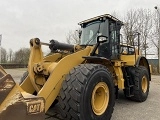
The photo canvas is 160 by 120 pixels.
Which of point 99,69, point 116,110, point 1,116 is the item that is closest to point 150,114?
point 116,110

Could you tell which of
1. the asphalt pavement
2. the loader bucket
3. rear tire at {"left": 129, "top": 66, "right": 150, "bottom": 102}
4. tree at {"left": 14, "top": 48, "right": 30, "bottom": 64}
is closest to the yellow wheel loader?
the loader bucket

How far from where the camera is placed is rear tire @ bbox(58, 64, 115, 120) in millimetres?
3688

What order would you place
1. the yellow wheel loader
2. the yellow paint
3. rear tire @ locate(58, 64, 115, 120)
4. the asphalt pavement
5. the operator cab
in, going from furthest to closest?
the operator cab < the asphalt pavement < the yellow paint < rear tire @ locate(58, 64, 115, 120) < the yellow wheel loader

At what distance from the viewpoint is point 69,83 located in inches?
150

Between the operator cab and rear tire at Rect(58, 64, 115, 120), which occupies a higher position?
the operator cab

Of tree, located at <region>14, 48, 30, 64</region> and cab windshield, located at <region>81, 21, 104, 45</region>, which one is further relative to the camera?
tree, located at <region>14, 48, 30, 64</region>

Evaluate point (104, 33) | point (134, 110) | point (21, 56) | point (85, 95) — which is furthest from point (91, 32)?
point (21, 56)

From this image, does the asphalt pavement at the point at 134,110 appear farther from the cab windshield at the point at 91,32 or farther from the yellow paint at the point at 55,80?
the cab windshield at the point at 91,32

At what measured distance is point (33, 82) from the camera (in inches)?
172

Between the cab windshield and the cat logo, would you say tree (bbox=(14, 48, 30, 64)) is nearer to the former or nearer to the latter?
the cab windshield

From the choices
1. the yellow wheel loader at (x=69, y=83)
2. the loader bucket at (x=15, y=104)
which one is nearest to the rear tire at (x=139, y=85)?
the yellow wheel loader at (x=69, y=83)

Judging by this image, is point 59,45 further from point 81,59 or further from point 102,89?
point 102,89

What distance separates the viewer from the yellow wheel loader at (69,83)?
272 centimetres

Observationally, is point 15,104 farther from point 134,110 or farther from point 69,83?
point 134,110
